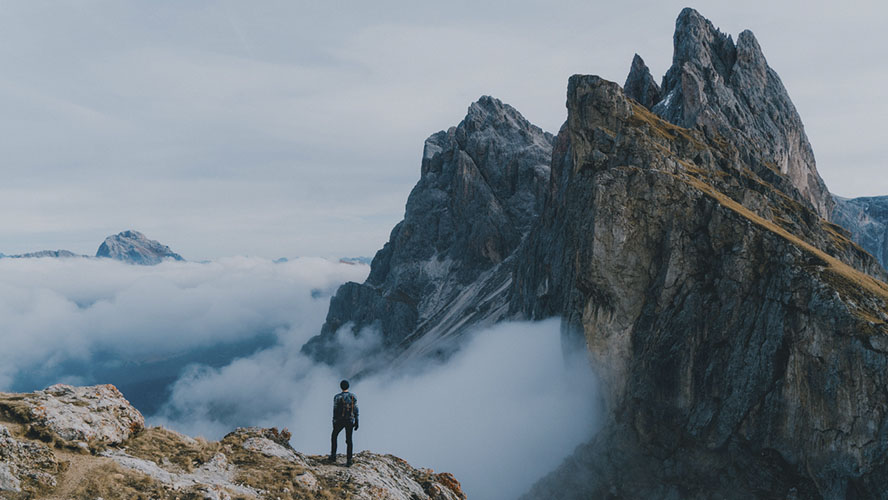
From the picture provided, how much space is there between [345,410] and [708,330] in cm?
7124

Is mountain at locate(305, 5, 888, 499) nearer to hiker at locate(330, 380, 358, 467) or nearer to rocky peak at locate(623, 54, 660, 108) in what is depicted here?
rocky peak at locate(623, 54, 660, 108)

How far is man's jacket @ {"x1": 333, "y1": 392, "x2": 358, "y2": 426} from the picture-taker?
20.1 metres

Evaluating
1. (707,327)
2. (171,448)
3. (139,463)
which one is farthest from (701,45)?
(139,463)

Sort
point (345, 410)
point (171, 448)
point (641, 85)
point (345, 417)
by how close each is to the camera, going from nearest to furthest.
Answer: point (171, 448) → point (345, 417) → point (345, 410) → point (641, 85)

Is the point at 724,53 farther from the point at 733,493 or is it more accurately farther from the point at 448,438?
the point at 448,438

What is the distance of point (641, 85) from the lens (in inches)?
6678

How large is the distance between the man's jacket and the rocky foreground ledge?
1.79 metres

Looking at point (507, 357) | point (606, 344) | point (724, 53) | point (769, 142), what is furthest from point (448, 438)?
point (724, 53)

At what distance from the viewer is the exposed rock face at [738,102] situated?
13975cm

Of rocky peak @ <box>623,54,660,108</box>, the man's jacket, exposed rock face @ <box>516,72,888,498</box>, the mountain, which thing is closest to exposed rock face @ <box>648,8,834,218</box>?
rocky peak @ <box>623,54,660,108</box>

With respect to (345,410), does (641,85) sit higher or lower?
higher

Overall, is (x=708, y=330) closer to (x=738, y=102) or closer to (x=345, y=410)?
(x=345, y=410)

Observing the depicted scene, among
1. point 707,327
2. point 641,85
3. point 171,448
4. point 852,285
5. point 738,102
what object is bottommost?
point 171,448

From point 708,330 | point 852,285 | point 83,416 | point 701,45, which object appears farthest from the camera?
point 701,45
